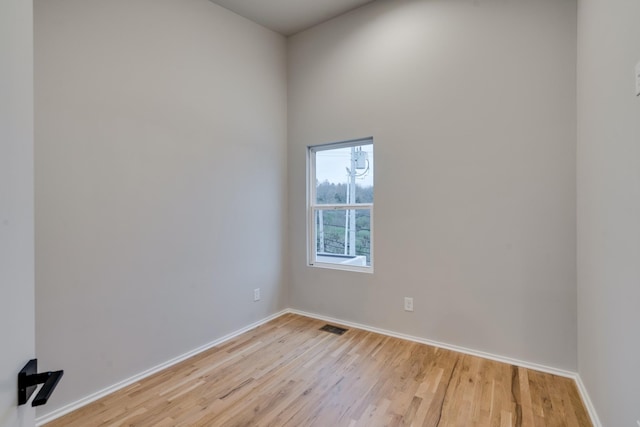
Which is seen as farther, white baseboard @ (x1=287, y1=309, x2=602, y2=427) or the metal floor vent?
the metal floor vent

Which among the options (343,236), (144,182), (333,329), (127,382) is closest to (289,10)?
(144,182)

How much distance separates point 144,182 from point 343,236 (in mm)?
1989

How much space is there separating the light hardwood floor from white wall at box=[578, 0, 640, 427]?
15.1 inches

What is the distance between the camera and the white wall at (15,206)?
64cm

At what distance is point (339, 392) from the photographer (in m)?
2.10

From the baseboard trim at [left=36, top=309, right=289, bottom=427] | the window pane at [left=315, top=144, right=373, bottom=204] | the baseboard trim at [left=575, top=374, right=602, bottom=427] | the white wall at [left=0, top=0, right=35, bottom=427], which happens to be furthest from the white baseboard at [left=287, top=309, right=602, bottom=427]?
the white wall at [left=0, top=0, right=35, bottom=427]

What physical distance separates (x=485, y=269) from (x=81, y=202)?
9.89ft

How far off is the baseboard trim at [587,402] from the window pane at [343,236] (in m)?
1.80

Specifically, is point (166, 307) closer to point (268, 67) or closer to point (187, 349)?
point (187, 349)

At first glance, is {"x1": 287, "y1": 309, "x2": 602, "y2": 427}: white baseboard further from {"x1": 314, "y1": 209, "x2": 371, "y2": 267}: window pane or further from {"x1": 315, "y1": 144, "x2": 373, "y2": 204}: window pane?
{"x1": 315, "y1": 144, "x2": 373, "y2": 204}: window pane

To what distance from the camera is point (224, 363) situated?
2510mm

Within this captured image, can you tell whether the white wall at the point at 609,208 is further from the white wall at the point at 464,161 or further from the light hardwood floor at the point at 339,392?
the light hardwood floor at the point at 339,392

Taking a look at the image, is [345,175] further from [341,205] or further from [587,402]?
[587,402]

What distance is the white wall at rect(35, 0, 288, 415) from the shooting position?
75.7 inches
